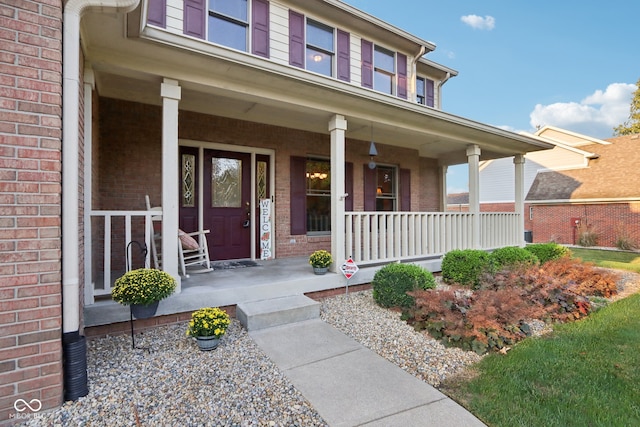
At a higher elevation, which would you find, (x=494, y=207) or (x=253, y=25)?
(x=253, y=25)

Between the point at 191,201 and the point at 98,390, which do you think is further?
the point at 191,201

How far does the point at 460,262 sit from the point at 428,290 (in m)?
1.55

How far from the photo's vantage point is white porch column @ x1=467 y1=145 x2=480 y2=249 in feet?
22.1

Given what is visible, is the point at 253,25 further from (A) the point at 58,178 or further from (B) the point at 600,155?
(B) the point at 600,155

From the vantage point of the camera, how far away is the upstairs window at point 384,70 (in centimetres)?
785

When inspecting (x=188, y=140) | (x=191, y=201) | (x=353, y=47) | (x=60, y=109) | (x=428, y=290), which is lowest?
(x=428, y=290)

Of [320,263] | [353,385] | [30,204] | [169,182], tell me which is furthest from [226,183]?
[353,385]

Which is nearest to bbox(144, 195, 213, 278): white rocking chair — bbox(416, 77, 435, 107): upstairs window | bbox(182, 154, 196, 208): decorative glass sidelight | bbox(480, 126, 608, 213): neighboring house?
bbox(182, 154, 196, 208): decorative glass sidelight

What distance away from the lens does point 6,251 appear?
6.26 feet

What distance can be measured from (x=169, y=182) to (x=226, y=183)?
2.19 m

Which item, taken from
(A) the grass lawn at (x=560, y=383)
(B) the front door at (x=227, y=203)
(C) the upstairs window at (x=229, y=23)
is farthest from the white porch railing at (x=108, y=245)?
(C) the upstairs window at (x=229, y=23)

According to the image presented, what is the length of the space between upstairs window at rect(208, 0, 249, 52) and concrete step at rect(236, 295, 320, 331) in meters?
4.68

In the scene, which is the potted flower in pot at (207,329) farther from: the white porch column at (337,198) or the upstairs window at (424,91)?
the upstairs window at (424,91)

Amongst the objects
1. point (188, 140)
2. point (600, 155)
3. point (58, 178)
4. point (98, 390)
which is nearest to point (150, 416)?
point (98, 390)
